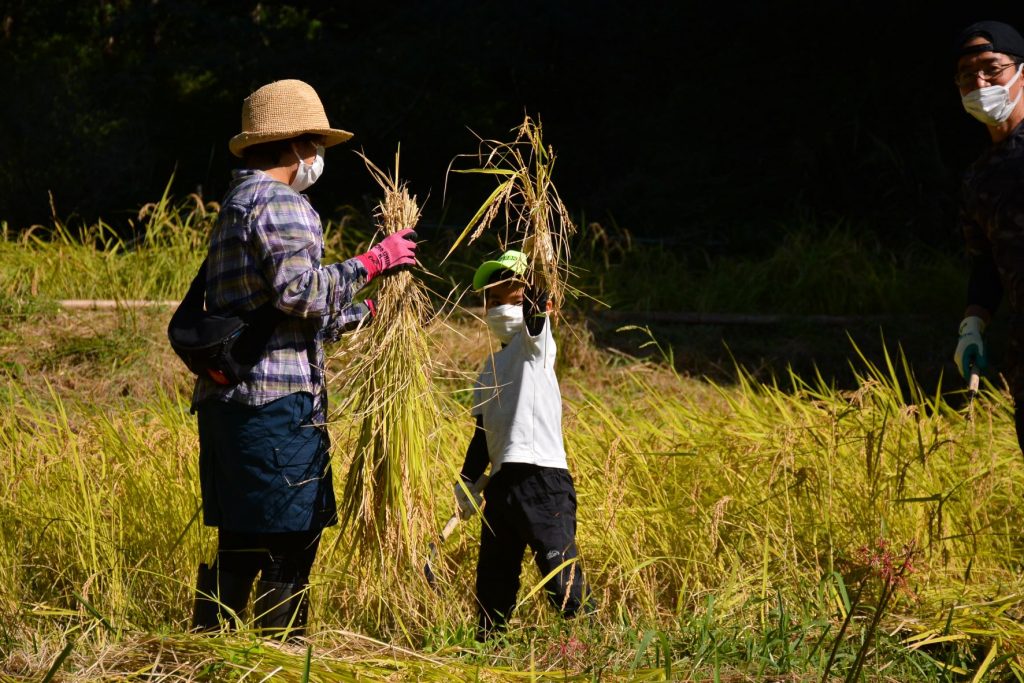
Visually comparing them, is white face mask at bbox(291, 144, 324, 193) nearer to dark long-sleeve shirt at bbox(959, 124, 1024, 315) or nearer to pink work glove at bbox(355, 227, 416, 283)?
pink work glove at bbox(355, 227, 416, 283)

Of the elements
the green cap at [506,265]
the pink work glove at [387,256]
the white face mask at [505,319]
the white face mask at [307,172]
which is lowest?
the white face mask at [505,319]

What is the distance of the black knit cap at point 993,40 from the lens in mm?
3150

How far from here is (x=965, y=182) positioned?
332 cm

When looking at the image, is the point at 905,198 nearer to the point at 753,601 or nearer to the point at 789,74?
the point at 789,74

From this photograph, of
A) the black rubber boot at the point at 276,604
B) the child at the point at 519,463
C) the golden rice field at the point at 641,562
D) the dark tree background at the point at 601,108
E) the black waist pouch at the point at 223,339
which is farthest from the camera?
the dark tree background at the point at 601,108

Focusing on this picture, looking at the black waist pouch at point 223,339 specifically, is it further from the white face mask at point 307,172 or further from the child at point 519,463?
the child at point 519,463

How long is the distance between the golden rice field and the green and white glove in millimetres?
312

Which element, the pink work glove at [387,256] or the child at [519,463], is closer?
the pink work glove at [387,256]

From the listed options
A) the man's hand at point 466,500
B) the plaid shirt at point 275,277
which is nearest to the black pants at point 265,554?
the plaid shirt at point 275,277

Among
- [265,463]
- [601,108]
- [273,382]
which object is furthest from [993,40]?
[601,108]

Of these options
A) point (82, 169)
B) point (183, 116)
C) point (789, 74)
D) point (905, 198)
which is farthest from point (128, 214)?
point (905, 198)

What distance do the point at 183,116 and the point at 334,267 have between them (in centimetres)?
995

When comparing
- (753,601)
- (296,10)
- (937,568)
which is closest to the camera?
(753,601)

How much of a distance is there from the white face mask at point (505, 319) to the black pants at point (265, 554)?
712 millimetres
